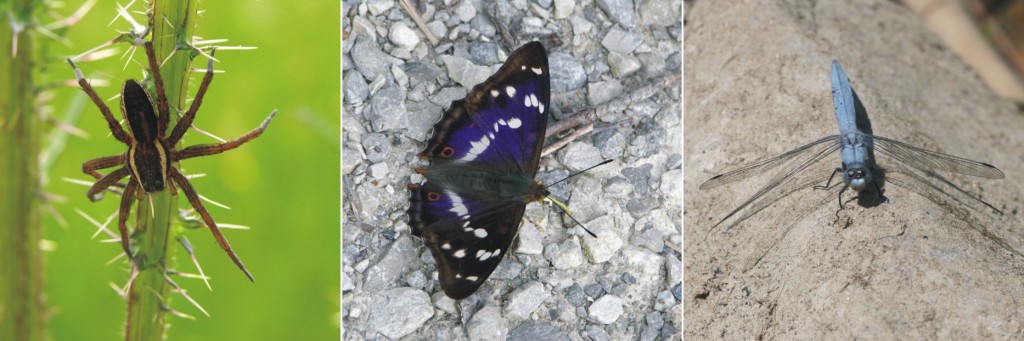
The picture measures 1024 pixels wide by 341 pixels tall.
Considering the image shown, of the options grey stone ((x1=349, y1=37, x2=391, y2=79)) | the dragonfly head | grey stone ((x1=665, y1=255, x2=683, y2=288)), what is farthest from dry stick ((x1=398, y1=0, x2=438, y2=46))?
the dragonfly head

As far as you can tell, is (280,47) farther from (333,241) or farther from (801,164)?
(801,164)

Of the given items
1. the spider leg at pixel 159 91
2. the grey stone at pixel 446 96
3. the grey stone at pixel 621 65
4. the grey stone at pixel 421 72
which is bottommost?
the grey stone at pixel 621 65

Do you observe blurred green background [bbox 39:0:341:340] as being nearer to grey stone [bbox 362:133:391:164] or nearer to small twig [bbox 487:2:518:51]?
grey stone [bbox 362:133:391:164]

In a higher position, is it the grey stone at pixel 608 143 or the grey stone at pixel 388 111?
the grey stone at pixel 388 111

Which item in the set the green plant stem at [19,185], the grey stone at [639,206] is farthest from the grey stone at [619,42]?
the green plant stem at [19,185]

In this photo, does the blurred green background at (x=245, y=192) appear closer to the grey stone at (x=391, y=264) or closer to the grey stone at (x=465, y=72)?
the grey stone at (x=391, y=264)

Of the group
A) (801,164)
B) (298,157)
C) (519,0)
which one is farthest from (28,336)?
(801,164)
